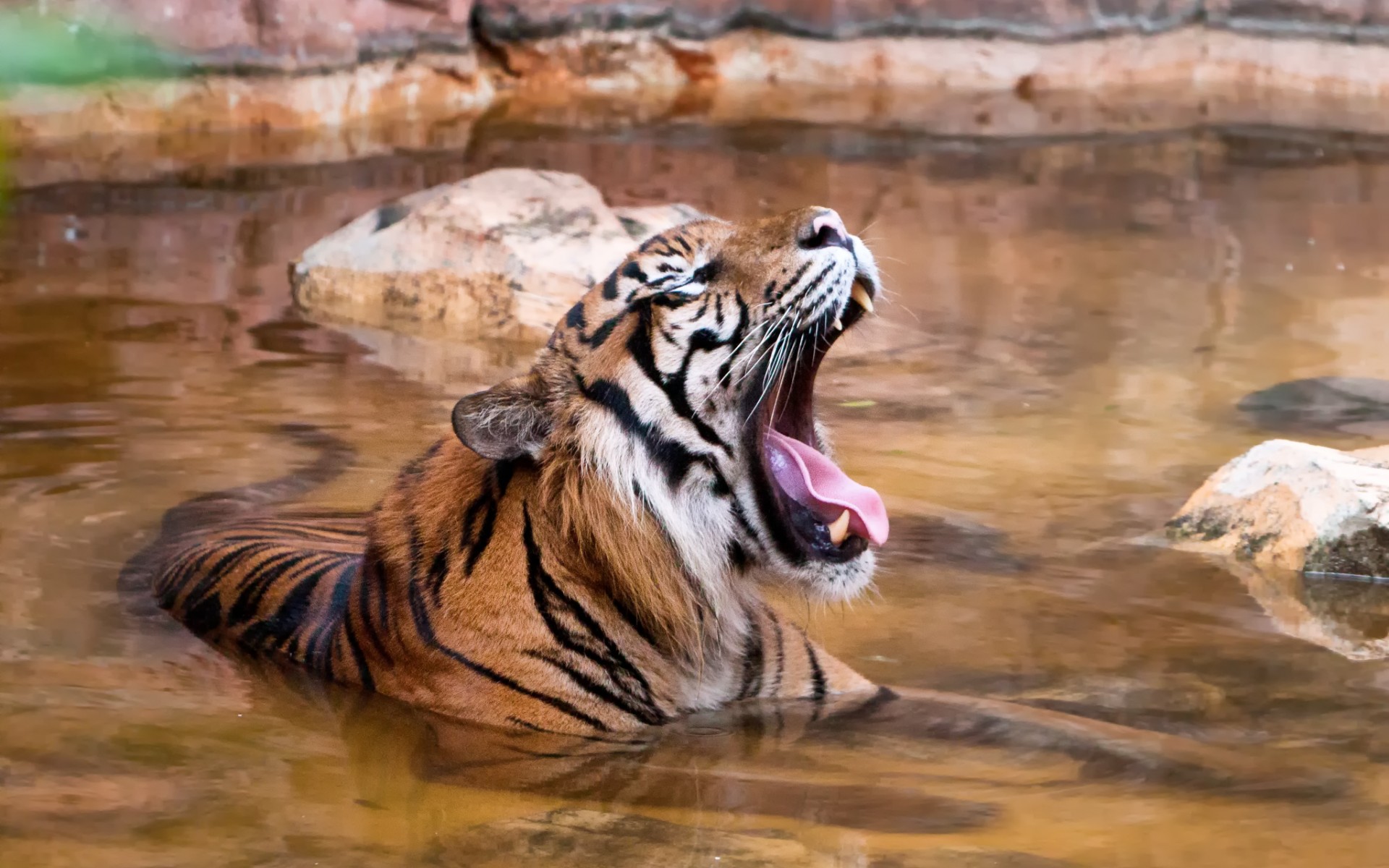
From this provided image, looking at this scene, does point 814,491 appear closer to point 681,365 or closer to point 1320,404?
point 681,365

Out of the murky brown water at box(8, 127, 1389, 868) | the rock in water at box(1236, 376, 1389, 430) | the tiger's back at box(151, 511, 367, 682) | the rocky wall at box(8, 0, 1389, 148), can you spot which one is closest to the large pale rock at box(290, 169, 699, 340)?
the murky brown water at box(8, 127, 1389, 868)

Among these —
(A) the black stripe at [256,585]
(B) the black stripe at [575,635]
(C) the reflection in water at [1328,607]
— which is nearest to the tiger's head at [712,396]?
(B) the black stripe at [575,635]

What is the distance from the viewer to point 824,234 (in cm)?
311

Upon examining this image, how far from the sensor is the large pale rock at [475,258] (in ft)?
21.0

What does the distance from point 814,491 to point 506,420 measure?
606 millimetres

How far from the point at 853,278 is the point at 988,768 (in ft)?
2.95

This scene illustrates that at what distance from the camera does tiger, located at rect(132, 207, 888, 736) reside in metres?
3.02

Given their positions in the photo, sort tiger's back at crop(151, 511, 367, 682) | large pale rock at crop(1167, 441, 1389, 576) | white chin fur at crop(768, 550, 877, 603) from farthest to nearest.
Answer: large pale rock at crop(1167, 441, 1389, 576)
tiger's back at crop(151, 511, 367, 682)
white chin fur at crop(768, 550, 877, 603)

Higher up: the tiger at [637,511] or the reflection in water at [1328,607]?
the tiger at [637,511]

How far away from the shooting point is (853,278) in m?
3.12

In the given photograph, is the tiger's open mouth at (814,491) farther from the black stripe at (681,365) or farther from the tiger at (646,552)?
the black stripe at (681,365)

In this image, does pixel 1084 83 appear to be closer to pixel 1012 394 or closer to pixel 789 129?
pixel 789 129

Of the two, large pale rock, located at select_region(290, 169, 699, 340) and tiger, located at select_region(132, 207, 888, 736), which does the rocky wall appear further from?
tiger, located at select_region(132, 207, 888, 736)

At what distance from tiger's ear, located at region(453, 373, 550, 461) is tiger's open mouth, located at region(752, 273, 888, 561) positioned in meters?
0.40
